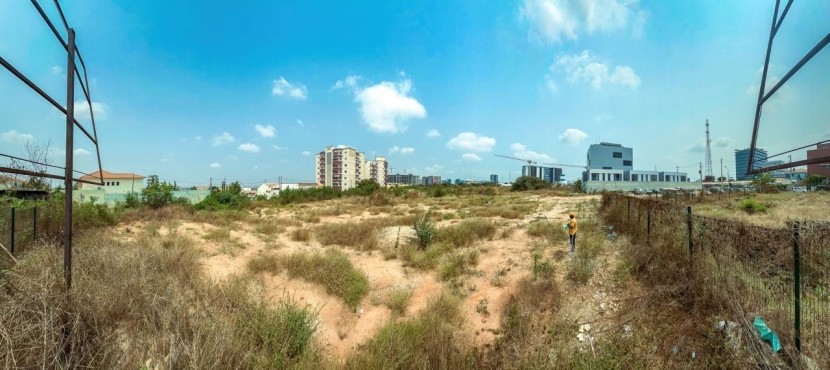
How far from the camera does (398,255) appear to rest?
1089 cm

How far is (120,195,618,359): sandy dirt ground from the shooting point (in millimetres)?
6434

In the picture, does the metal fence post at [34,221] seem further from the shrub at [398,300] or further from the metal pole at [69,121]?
the shrub at [398,300]

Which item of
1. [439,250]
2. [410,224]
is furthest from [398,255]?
[410,224]

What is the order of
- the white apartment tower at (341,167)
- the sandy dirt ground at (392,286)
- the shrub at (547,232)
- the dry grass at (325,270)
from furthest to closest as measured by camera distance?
1. the white apartment tower at (341,167)
2. the shrub at (547,232)
3. the dry grass at (325,270)
4. the sandy dirt ground at (392,286)

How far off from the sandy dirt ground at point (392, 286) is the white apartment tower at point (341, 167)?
310ft

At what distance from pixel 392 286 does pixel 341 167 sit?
104332 millimetres

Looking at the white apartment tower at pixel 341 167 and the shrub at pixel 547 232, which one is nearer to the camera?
the shrub at pixel 547 232

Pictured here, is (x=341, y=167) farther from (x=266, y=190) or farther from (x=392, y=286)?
(x=392, y=286)

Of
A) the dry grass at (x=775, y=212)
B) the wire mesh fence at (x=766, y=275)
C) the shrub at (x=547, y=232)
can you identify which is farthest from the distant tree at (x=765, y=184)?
the wire mesh fence at (x=766, y=275)

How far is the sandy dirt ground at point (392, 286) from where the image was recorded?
6.43 metres

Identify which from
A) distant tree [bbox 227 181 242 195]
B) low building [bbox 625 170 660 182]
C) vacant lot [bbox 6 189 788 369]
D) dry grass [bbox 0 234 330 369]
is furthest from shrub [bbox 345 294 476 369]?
low building [bbox 625 170 660 182]

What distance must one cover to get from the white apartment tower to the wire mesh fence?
101407mm

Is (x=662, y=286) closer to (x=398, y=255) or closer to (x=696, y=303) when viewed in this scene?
(x=696, y=303)

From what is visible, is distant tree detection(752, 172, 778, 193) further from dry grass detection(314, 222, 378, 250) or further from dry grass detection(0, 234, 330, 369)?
dry grass detection(0, 234, 330, 369)
